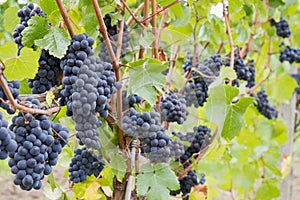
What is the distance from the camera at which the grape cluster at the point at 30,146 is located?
77cm

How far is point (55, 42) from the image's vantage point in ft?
2.86

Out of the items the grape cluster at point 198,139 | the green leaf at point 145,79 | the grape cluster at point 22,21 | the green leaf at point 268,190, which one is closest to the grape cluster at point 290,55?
the green leaf at point 268,190

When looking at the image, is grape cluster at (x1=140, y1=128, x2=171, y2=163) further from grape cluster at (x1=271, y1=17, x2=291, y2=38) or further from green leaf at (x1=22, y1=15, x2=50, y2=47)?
grape cluster at (x1=271, y1=17, x2=291, y2=38)

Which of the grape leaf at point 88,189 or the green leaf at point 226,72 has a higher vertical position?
the green leaf at point 226,72

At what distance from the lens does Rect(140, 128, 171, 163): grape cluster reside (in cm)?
100

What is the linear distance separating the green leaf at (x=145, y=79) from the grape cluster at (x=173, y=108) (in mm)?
112

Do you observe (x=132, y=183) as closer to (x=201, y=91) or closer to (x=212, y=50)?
(x=201, y=91)

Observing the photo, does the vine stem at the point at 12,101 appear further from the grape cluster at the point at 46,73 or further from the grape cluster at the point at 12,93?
the grape cluster at the point at 46,73

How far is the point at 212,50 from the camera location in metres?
1.81

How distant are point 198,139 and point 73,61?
53cm

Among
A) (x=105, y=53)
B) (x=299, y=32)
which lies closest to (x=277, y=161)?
(x=299, y=32)

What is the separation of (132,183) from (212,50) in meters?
0.84

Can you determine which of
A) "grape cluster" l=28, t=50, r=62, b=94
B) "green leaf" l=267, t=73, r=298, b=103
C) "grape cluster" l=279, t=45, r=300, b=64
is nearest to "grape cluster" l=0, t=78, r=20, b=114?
"grape cluster" l=28, t=50, r=62, b=94

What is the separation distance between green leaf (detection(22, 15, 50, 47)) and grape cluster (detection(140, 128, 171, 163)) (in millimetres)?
305
